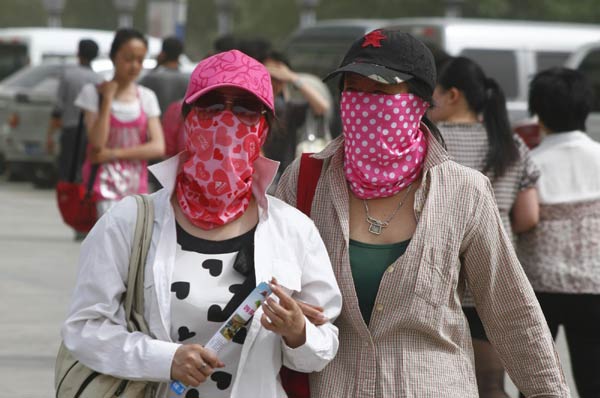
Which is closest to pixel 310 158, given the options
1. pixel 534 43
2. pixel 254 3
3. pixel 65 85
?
pixel 65 85

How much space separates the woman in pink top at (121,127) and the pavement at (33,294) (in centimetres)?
92

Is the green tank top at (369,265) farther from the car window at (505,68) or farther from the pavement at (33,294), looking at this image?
the car window at (505,68)

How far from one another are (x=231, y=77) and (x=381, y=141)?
Answer: 1.46 feet

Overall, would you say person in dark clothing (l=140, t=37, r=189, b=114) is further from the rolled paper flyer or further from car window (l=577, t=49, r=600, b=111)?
the rolled paper flyer

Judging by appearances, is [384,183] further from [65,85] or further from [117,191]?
[65,85]

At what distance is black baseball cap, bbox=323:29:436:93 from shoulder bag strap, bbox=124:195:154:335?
619mm

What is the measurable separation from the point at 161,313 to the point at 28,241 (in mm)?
10958

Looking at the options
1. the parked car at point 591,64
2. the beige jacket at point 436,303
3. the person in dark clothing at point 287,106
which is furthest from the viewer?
the parked car at point 591,64

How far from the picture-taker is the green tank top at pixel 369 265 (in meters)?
3.48

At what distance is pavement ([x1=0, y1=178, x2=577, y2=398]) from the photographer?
24.8ft

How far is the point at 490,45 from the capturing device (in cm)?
1623

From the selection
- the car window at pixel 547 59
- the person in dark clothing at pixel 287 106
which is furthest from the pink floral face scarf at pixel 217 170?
the car window at pixel 547 59

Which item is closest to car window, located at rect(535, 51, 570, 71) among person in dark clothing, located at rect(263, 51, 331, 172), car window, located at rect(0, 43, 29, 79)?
person in dark clothing, located at rect(263, 51, 331, 172)

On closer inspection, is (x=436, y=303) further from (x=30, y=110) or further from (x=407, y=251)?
(x=30, y=110)
